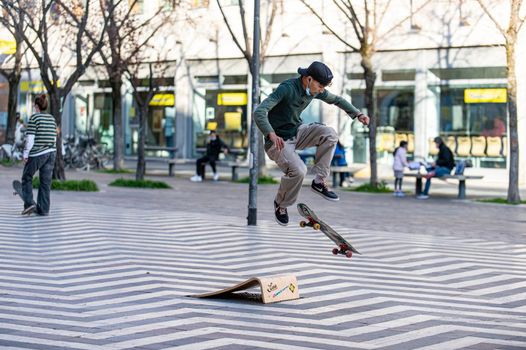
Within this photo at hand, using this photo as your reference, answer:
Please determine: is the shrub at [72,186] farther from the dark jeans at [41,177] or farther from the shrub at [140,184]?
the dark jeans at [41,177]

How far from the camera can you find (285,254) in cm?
1320

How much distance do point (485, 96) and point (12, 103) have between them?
16.9 metres

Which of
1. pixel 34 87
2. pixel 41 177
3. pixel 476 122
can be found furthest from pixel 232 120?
pixel 41 177

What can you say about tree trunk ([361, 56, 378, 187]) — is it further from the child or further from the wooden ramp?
the wooden ramp

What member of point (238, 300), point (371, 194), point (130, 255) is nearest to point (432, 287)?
point (238, 300)

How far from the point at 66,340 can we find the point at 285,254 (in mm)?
5950

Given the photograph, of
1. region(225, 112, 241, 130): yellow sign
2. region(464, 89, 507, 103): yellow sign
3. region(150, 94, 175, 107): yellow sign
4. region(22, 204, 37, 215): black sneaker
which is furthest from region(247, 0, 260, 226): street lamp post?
region(150, 94, 175, 107): yellow sign

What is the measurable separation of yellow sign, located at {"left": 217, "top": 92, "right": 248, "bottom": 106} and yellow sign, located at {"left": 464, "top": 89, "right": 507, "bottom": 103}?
1008 cm

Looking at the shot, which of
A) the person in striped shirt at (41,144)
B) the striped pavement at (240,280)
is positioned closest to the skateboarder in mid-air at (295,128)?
the striped pavement at (240,280)

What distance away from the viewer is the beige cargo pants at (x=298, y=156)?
9688 millimetres

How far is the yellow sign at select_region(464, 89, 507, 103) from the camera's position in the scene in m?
33.8

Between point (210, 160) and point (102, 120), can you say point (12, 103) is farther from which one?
point (102, 120)

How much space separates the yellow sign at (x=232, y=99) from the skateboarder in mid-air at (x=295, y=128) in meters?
31.3

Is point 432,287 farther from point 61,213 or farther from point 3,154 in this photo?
point 3,154
